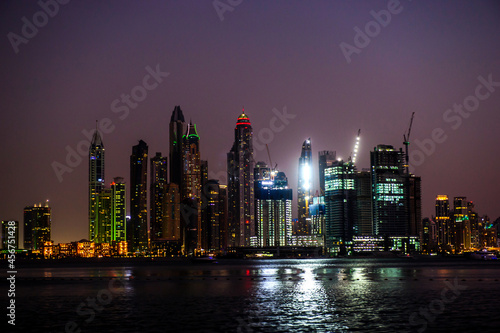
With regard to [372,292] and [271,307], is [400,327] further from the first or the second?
[372,292]

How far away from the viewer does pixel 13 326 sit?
61531 mm

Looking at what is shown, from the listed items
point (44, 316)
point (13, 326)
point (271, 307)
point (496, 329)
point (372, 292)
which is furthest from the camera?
point (372, 292)

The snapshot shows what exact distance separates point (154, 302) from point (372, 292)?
34.4 meters

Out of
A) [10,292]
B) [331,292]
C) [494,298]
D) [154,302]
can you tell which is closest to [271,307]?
[154,302]

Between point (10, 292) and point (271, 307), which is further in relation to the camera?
point (10, 292)

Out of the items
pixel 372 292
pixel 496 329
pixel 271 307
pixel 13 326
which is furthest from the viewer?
pixel 372 292

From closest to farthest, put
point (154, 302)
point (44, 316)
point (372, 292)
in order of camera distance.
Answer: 1. point (44, 316)
2. point (154, 302)
3. point (372, 292)

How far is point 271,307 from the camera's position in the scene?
7856 cm

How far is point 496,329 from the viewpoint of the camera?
2250 inches

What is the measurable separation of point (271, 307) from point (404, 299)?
20540 millimetres

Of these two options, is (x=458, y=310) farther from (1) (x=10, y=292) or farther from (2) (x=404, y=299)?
(1) (x=10, y=292)

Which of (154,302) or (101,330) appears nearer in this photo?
(101,330)

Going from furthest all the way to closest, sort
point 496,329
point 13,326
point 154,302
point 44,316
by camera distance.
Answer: point 154,302 < point 44,316 < point 13,326 < point 496,329

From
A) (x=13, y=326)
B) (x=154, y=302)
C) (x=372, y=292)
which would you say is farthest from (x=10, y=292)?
(x=372, y=292)
